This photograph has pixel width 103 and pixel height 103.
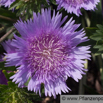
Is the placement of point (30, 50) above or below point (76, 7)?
below

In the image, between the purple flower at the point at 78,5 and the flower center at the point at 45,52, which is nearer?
the flower center at the point at 45,52

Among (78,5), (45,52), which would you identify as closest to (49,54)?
(45,52)

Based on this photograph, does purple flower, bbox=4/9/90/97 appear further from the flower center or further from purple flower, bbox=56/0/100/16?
purple flower, bbox=56/0/100/16

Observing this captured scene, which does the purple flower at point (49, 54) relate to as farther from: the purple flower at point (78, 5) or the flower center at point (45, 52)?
the purple flower at point (78, 5)

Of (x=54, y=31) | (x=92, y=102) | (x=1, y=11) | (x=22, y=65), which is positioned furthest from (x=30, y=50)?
(x=92, y=102)

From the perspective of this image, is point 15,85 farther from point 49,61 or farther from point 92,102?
point 92,102

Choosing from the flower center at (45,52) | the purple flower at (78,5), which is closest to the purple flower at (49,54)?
the flower center at (45,52)

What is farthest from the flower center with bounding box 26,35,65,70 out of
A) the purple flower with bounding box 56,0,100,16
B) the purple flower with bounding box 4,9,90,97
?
the purple flower with bounding box 56,0,100,16

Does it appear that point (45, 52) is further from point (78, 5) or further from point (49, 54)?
point (78, 5)

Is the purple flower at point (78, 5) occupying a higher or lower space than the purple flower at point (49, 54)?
higher
